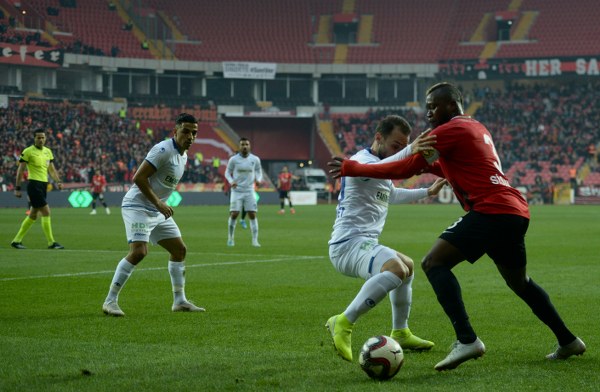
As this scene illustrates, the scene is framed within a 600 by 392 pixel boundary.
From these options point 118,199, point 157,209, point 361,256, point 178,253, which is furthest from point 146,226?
point 118,199

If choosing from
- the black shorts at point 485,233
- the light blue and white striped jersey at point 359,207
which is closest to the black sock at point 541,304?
the black shorts at point 485,233

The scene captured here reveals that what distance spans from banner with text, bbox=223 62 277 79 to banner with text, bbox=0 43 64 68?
1354 cm

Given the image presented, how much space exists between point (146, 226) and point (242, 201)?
1244 cm

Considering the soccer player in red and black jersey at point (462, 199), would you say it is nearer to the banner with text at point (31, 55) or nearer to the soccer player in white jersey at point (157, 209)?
the soccer player in white jersey at point (157, 209)

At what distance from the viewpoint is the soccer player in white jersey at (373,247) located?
7.50 metres

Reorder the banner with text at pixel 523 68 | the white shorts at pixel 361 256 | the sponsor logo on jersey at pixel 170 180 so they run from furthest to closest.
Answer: the banner with text at pixel 523 68, the sponsor logo on jersey at pixel 170 180, the white shorts at pixel 361 256

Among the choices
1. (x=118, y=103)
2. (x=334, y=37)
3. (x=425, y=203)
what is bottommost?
(x=425, y=203)

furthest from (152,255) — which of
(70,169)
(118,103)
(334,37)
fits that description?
(334,37)

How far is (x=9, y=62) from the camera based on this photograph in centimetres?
6200

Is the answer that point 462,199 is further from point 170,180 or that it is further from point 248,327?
point 170,180

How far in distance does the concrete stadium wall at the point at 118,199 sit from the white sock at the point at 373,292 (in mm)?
40361

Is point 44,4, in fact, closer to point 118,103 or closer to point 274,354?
point 118,103

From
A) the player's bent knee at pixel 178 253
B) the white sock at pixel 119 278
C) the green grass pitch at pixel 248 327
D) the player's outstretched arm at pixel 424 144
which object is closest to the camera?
the green grass pitch at pixel 248 327

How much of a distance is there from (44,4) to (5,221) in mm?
40817
